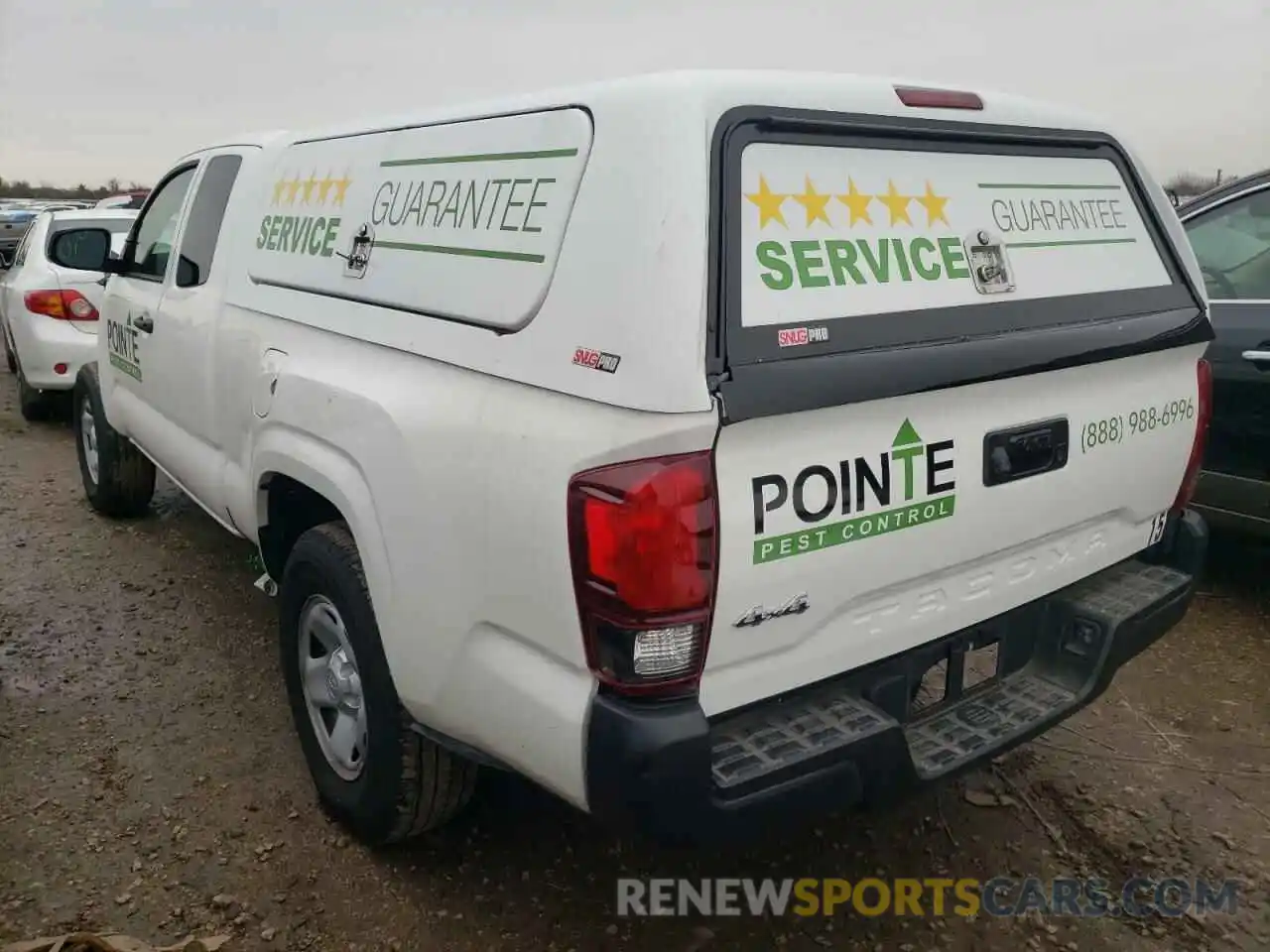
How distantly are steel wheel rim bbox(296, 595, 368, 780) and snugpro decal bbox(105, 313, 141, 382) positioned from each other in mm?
2117

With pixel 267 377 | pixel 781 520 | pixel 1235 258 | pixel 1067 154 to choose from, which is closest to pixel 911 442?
pixel 781 520

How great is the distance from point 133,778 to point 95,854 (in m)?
0.38

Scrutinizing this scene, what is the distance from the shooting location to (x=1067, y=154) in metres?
2.64

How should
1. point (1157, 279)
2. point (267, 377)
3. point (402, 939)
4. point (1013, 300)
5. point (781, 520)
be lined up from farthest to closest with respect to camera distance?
point (267, 377)
point (1157, 279)
point (402, 939)
point (1013, 300)
point (781, 520)

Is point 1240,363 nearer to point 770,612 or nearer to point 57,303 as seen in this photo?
point 770,612

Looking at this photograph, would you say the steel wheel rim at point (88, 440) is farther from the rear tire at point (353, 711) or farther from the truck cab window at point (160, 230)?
the rear tire at point (353, 711)

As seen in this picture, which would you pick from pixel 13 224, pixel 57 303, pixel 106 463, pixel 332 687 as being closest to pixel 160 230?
pixel 106 463

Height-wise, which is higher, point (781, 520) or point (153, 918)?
point (781, 520)

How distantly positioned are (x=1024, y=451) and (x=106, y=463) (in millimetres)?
4638

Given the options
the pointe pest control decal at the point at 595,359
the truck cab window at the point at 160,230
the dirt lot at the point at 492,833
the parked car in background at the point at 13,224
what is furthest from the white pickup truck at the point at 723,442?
the parked car in background at the point at 13,224

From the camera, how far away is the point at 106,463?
17.4 feet

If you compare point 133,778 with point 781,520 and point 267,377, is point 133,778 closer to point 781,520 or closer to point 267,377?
point 267,377

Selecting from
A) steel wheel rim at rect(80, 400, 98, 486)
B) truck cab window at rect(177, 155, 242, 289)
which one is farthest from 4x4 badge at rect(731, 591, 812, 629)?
steel wheel rim at rect(80, 400, 98, 486)

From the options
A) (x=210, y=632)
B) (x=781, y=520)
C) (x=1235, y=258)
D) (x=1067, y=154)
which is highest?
(x=1067, y=154)
